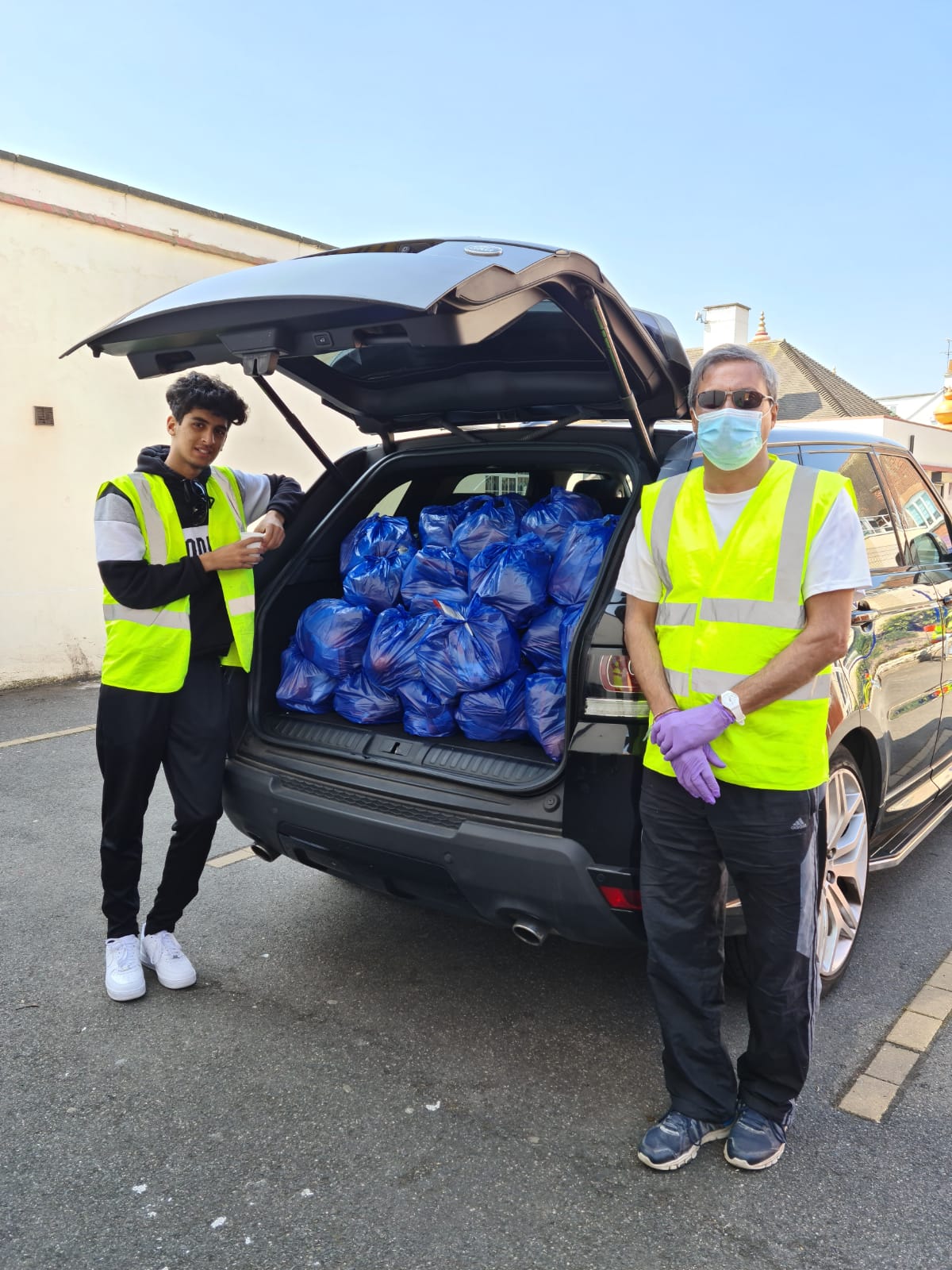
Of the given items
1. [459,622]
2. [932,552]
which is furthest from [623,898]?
[932,552]

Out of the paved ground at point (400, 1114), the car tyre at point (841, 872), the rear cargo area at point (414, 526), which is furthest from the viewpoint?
the car tyre at point (841, 872)

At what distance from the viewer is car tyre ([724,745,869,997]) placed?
2.92 meters

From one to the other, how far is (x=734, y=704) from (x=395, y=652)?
4.44 ft

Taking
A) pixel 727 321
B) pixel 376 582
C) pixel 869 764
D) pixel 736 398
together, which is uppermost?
pixel 727 321

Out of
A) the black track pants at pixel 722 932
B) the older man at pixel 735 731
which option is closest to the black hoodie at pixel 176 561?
the older man at pixel 735 731

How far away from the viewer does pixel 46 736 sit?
250 inches

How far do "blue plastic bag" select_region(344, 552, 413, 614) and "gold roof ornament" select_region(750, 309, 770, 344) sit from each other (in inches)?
1039

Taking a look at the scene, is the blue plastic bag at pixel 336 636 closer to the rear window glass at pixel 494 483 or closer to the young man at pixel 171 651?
the young man at pixel 171 651

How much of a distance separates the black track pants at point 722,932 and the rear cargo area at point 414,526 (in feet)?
1.25

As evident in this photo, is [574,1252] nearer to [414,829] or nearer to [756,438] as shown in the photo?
[414,829]

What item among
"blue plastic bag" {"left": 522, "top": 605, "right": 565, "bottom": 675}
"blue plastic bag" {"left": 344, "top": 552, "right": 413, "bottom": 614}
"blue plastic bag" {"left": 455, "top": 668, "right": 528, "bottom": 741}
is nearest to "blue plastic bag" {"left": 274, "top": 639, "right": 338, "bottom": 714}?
"blue plastic bag" {"left": 344, "top": 552, "right": 413, "bottom": 614}

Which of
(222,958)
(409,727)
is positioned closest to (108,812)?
(222,958)

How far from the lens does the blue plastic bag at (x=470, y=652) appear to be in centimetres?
304

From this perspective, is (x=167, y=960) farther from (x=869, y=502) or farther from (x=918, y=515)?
(x=918, y=515)
